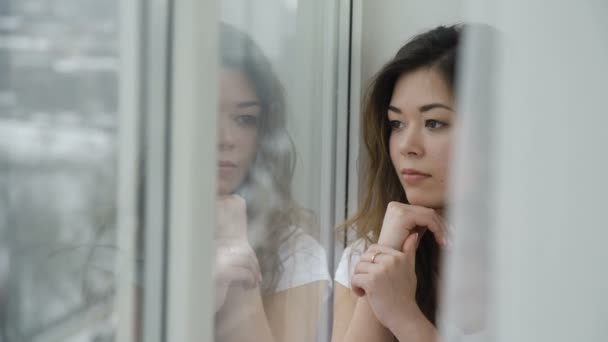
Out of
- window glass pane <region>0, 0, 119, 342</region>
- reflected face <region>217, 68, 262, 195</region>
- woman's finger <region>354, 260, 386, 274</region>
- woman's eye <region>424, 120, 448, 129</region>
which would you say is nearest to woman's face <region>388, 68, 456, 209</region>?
woman's eye <region>424, 120, 448, 129</region>

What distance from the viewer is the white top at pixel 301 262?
75 cm

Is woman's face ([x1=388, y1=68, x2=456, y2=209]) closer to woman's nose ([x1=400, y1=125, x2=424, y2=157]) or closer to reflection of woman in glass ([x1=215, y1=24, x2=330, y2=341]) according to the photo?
woman's nose ([x1=400, y1=125, x2=424, y2=157])

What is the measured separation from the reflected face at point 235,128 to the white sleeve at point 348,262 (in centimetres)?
40

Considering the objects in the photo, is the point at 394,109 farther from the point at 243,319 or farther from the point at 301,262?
the point at 243,319

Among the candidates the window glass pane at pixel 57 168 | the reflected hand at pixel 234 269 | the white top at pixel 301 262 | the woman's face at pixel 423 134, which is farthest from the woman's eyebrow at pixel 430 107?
the window glass pane at pixel 57 168

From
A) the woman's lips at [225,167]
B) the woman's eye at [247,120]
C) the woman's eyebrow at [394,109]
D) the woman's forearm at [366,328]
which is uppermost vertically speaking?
the woman's eyebrow at [394,109]

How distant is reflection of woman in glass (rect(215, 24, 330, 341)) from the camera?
21.5 inches

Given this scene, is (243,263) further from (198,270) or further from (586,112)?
(586,112)

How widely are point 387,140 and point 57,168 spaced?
0.60 m

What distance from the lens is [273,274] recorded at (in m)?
0.70

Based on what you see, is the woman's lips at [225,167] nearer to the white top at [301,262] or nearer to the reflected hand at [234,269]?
the reflected hand at [234,269]

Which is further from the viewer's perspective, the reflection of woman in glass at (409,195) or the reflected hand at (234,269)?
the reflection of woman in glass at (409,195)

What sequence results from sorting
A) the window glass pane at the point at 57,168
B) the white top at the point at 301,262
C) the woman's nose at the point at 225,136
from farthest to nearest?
the white top at the point at 301,262 < the woman's nose at the point at 225,136 < the window glass pane at the point at 57,168

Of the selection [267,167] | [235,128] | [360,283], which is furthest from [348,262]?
[235,128]
